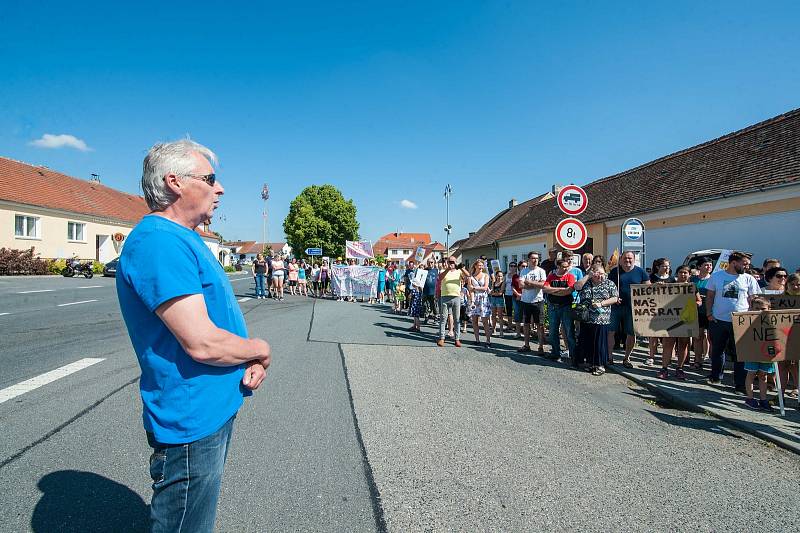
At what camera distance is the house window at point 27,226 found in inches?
1208

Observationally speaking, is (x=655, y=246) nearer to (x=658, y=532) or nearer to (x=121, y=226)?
(x=658, y=532)

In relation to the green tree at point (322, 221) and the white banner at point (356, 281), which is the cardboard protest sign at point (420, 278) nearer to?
the white banner at point (356, 281)

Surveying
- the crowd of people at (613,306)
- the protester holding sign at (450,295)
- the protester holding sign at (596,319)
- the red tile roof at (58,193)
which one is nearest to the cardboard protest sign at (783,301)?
the crowd of people at (613,306)

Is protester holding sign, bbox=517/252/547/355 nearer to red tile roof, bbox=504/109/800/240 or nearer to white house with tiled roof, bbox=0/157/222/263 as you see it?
red tile roof, bbox=504/109/800/240

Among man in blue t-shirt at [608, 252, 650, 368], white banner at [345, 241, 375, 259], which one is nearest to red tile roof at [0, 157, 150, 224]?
white banner at [345, 241, 375, 259]

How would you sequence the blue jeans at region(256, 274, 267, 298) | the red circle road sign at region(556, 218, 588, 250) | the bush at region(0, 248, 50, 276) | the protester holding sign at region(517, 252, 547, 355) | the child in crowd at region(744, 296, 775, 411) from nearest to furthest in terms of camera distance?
the child in crowd at region(744, 296, 775, 411), the protester holding sign at region(517, 252, 547, 355), the red circle road sign at region(556, 218, 588, 250), the blue jeans at region(256, 274, 267, 298), the bush at region(0, 248, 50, 276)

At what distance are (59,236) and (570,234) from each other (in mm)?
38325

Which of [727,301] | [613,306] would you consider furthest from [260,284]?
[727,301]

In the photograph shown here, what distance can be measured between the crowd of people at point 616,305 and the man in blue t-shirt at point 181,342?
6415 millimetres

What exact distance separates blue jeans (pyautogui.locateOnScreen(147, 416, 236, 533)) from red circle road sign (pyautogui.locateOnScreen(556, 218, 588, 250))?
8.75 m

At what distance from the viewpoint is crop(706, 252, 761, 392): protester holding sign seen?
252 inches

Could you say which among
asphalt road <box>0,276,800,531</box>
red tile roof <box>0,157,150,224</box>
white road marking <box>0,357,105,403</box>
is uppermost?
red tile roof <box>0,157,150,224</box>

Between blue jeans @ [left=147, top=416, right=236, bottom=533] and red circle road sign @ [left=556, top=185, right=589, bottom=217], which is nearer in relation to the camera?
blue jeans @ [left=147, top=416, right=236, bottom=533]

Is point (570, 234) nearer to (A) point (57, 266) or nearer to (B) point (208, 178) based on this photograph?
(B) point (208, 178)
